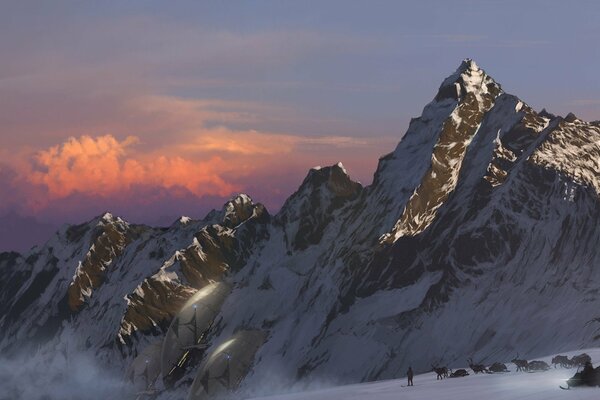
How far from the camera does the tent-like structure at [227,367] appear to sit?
120 m

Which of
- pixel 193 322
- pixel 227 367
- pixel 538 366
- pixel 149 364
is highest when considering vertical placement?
pixel 538 366

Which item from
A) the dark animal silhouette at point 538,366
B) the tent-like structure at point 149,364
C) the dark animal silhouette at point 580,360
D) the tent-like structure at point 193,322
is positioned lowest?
the tent-like structure at point 149,364

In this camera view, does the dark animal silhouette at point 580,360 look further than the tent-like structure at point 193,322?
No

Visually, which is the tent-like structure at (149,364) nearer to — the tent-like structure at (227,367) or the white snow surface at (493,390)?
the tent-like structure at (227,367)

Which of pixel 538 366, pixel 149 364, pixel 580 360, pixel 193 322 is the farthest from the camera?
pixel 149 364

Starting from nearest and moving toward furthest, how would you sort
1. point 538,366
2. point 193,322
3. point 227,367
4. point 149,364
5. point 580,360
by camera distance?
point 580,360
point 538,366
point 227,367
point 193,322
point 149,364

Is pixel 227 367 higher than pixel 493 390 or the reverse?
the reverse

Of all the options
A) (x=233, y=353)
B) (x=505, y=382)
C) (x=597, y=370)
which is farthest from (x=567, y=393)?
(x=233, y=353)

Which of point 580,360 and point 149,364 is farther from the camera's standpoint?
point 149,364

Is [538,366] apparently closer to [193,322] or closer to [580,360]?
[580,360]

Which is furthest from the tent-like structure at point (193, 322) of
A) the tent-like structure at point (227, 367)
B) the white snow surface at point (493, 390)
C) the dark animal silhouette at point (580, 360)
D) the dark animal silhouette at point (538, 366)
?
the dark animal silhouette at point (580, 360)

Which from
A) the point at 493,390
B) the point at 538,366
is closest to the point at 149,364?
the point at 538,366

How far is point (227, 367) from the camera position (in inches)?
4717

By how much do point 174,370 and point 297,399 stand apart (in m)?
86.7
